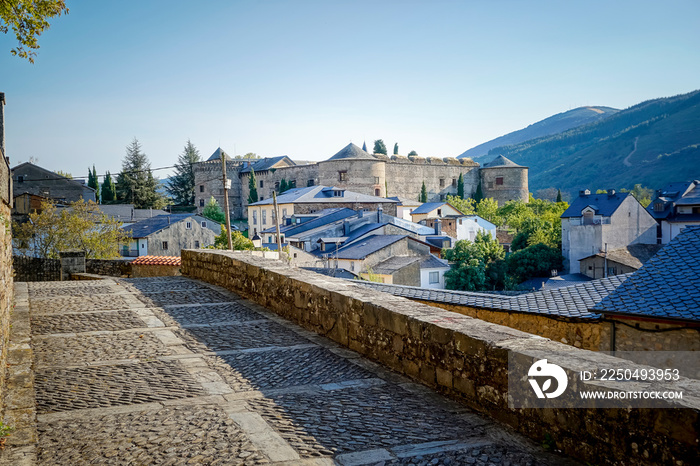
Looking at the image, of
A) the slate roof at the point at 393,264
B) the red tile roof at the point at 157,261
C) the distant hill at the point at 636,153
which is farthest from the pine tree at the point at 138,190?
the distant hill at the point at 636,153

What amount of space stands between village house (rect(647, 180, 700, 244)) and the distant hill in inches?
2015

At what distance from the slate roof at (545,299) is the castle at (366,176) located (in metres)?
60.9

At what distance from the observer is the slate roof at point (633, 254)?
43.3 meters

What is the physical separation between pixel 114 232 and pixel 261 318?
1063 inches

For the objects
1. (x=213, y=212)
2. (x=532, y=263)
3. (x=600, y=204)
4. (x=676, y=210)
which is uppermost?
(x=213, y=212)

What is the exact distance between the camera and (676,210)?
52500mm

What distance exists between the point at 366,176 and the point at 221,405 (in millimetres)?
69393

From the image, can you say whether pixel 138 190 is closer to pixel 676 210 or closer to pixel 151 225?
pixel 151 225

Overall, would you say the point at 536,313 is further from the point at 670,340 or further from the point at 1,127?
the point at 1,127

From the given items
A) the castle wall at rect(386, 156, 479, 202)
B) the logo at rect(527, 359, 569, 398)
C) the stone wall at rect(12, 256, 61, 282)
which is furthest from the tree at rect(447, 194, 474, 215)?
the logo at rect(527, 359, 569, 398)

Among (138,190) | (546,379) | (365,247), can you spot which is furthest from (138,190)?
(546,379)

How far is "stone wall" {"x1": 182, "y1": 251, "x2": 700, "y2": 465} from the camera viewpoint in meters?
2.67

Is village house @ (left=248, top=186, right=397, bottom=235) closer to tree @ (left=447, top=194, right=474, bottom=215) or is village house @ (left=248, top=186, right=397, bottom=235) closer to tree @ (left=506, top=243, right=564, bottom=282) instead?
tree @ (left=506, top=243, right=564, bottom=282)

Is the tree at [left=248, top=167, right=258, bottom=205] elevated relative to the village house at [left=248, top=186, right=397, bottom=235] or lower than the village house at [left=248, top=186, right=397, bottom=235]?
elevated
